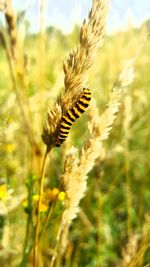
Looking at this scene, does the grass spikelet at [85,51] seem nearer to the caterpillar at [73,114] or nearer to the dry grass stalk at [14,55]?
the caterpillar at [73,114]

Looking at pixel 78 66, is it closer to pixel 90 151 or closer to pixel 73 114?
pixel 73 114

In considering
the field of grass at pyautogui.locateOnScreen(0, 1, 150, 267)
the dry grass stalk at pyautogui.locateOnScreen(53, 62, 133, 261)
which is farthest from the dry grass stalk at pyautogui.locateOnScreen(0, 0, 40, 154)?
the dry grass stalk at pyautogui.locateOnScreen(53, 62, 133, 261)

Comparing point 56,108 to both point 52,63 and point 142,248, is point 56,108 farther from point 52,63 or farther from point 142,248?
point 52,63

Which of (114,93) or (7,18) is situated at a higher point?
(7,18)

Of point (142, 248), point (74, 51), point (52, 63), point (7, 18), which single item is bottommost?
point (142, 248)

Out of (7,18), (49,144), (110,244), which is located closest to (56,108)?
(49,144)

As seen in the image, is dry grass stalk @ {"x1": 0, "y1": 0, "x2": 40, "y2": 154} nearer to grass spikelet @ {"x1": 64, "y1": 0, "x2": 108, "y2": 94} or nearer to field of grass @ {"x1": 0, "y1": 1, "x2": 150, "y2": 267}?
field of grass @ {"x1": 0, "y1": 1, "x2": 150, "y2": 267}

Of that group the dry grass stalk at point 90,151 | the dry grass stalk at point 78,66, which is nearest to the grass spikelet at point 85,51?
the dry grass stalk at point 78,66
